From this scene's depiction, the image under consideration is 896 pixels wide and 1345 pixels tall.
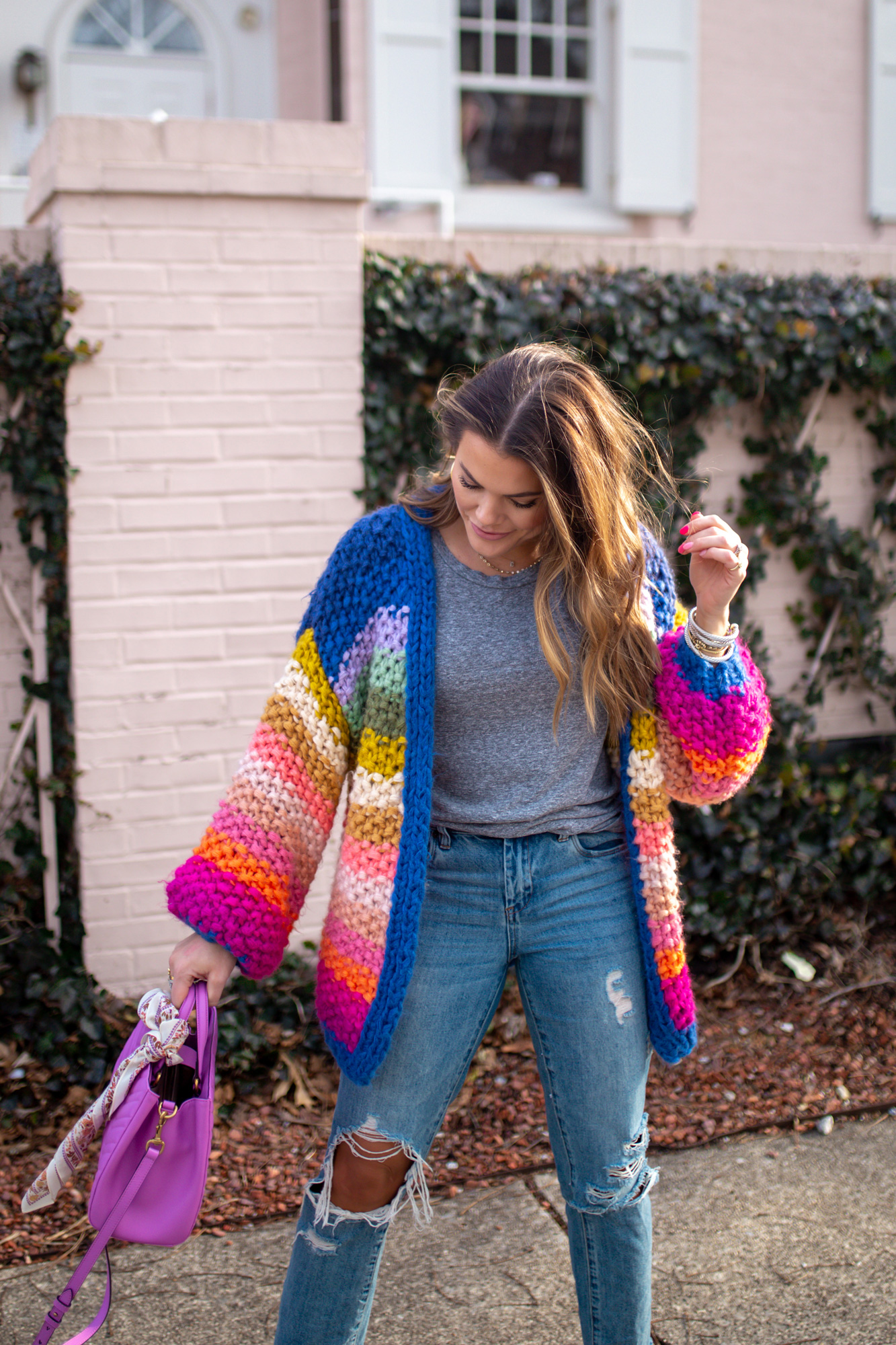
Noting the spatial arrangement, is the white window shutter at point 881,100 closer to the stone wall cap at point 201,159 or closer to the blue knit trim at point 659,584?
the stone wall cap at point 201,159

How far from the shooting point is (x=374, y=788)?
68.5 inches

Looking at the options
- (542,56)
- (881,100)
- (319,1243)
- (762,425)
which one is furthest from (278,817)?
(881,100)

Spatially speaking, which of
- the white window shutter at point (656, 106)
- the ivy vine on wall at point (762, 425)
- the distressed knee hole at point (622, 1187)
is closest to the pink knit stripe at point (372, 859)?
the distressed knee hole at point (622, 1187)

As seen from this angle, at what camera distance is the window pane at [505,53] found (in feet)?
22.9

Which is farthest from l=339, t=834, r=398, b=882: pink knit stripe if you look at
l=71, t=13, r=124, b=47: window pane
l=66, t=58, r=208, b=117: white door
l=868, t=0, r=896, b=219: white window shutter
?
l=868, t=0, r=896, b=219: white window shutter

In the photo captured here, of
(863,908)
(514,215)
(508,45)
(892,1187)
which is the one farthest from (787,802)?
(508,45)

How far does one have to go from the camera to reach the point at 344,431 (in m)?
3.24

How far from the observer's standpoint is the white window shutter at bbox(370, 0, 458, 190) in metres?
6.46

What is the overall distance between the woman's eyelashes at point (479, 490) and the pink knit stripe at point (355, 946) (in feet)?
2.24

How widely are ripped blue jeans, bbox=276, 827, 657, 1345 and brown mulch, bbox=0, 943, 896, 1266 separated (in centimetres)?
99

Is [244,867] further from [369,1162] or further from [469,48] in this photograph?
[469,48]

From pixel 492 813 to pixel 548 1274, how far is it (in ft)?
4.00

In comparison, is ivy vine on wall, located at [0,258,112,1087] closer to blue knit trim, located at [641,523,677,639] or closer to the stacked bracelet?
blue knit trim, located at [641,523,677,639]

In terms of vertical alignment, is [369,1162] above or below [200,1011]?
below
